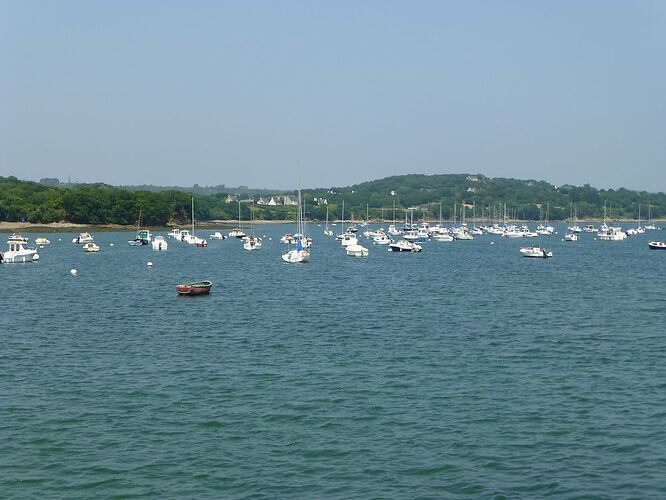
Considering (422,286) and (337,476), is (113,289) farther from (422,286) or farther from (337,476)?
(337,476)

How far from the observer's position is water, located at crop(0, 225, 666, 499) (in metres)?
25.7

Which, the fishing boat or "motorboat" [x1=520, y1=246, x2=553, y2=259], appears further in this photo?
"motorboat" [x1=520, y1=246, x2=553, y2=259]

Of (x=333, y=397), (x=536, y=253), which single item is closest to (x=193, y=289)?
(x=333, y=397)

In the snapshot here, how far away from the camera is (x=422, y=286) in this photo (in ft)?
282

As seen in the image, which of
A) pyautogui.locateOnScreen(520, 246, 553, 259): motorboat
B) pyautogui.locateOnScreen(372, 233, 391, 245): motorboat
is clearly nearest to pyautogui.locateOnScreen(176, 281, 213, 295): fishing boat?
pyautogui.locateOnScreen(520, 246, 553, 259): motorboat

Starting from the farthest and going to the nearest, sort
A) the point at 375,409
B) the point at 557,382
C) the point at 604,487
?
the point at 557,382
the point at 375,409
the point at 604,487

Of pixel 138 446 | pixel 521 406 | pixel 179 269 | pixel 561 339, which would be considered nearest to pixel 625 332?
pixel 561 339

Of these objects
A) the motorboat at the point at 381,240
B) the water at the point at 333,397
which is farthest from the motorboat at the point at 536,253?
the water at the point at 333,397

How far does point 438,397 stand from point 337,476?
1019 cm

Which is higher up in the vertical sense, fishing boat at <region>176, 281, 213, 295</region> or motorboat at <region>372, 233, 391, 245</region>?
motorboat at <region>372, 233, 391, 245</region>

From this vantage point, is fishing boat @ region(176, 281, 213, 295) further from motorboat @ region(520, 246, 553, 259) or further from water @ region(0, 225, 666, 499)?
motorboat @ region(520, 246, 553, 259)

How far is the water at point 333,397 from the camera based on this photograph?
25.7 meters

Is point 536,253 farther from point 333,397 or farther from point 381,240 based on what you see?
point 333,397

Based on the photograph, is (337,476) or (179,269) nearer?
(337,476)
